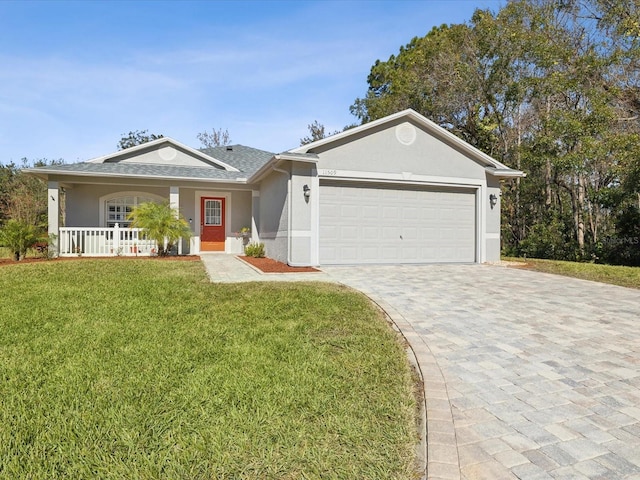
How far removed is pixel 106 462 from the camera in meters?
2.15

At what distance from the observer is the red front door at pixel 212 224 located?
1466cm

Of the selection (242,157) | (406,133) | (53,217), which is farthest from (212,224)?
(406,133)

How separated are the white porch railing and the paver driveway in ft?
30.4

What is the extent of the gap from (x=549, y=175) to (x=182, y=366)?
59.2 feet

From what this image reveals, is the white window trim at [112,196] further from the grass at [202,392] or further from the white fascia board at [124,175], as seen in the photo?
the grass at [202,392]

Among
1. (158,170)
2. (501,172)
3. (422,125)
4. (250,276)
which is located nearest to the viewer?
(250,276)

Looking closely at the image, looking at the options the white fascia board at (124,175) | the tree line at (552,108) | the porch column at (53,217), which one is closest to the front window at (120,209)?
the white fascia board at (124,175)

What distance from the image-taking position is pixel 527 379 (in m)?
3.34

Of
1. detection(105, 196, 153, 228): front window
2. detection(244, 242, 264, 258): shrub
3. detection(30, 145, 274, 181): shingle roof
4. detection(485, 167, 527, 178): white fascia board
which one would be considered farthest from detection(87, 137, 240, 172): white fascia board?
detection(485, 167, 527, 178): white fascia board

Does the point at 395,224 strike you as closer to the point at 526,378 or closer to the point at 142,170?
the point at 526,378

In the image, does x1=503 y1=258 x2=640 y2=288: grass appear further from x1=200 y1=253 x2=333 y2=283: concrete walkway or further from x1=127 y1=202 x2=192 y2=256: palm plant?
x1=127 y1=202 x2=192 y2=256: palm plant

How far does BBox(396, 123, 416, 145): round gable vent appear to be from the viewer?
36.9 ft

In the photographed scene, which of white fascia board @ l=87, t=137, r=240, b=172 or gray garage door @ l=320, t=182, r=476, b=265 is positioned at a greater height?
white fascia board @ l=87, t=137, r=240, b=172

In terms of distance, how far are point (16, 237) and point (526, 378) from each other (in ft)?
45.5
